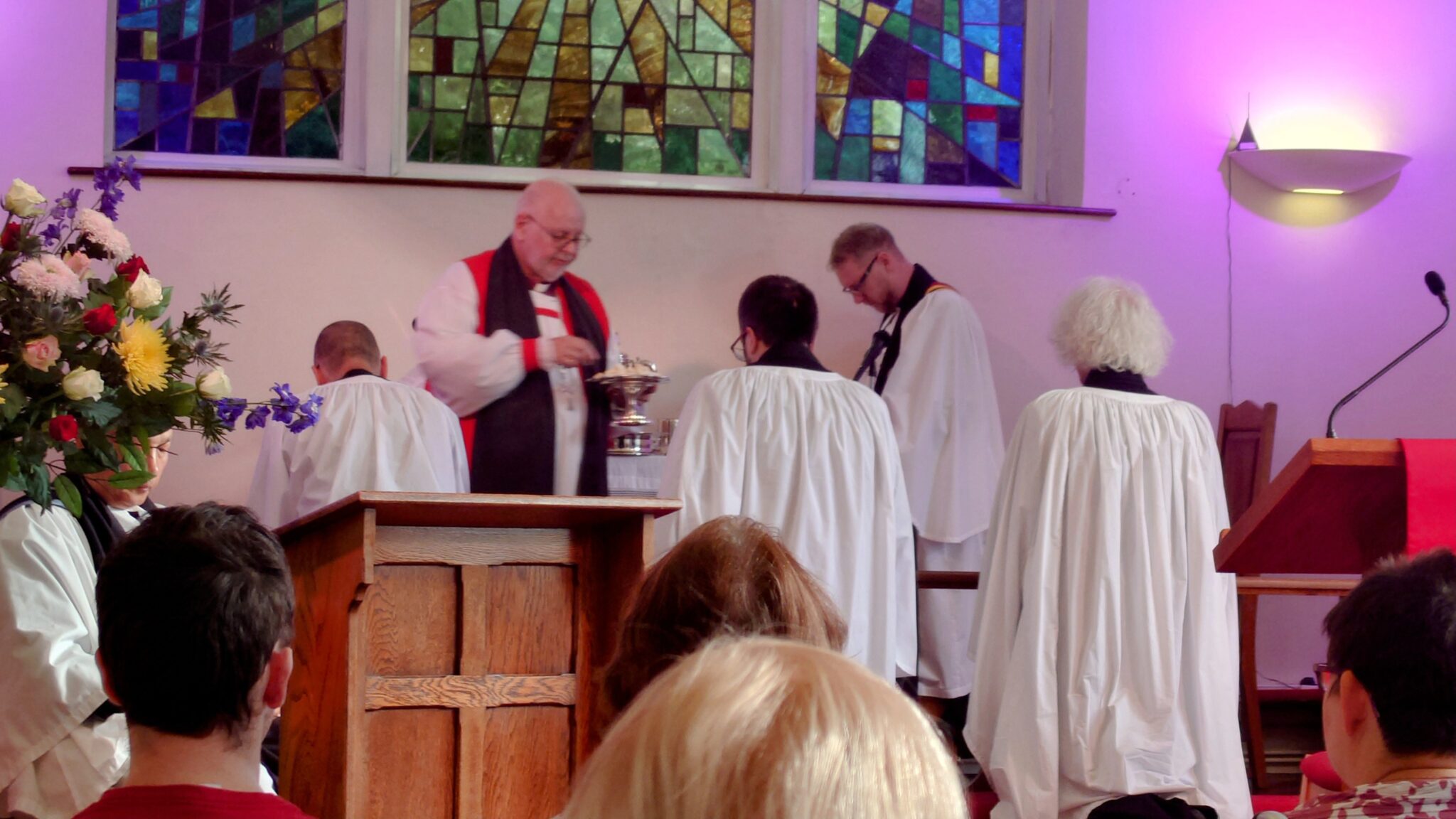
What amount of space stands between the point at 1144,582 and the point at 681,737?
170 inches

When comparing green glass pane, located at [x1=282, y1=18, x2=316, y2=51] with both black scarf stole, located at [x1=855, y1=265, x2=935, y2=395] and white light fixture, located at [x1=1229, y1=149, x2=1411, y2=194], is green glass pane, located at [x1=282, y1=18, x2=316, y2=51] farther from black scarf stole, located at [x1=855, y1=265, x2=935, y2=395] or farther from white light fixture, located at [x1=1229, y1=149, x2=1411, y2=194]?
white light fixture, located at [x1=1229, y1=149, x2=1411, y2=194]

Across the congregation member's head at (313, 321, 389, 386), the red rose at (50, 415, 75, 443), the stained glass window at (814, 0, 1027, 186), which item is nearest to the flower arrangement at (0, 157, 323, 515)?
the red rose at (50, 415, 75, 443)

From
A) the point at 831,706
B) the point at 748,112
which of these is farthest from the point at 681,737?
the point at 748,112

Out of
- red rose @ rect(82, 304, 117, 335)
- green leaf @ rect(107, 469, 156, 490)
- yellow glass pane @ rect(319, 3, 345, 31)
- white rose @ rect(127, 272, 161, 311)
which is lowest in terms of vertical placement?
green leaf @ rect(107, 469, 156, 490)

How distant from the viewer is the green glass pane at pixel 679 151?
746 centimetres

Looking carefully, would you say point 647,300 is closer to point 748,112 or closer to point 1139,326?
point 748,112

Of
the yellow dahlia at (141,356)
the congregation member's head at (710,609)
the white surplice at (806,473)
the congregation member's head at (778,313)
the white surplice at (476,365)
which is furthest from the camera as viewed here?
the white surplice at (476,365)

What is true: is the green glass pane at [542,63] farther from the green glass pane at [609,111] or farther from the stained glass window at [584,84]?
the green glass pane at [609,111]

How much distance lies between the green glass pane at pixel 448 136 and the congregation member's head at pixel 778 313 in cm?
241

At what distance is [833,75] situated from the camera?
764 centimetres

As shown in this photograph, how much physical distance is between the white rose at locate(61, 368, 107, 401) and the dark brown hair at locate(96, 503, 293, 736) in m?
0.65

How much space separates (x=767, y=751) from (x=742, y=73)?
699 centimetres

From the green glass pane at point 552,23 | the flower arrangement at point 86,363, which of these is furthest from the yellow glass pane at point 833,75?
the flower arrangement at point 86,363

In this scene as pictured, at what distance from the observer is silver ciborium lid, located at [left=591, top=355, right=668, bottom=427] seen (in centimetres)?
591
